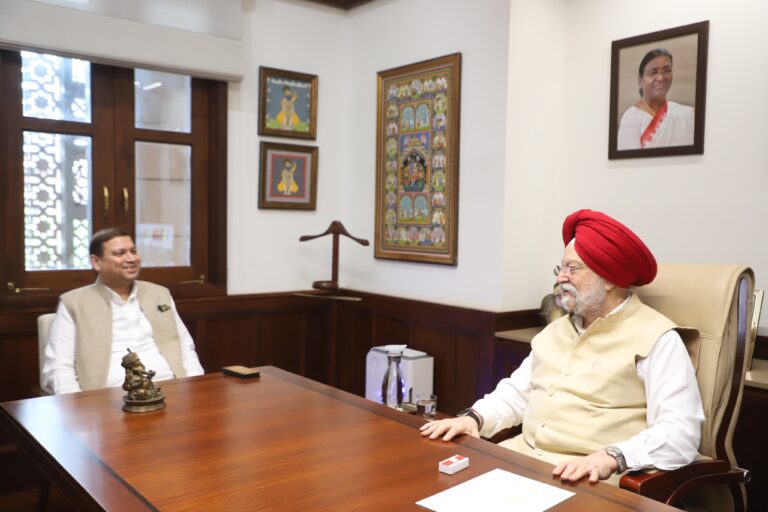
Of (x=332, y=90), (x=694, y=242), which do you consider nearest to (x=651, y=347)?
(x=694, y=242)

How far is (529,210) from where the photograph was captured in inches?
138

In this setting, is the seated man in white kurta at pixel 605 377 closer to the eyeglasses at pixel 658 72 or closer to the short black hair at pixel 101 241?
the eyeglasses at pixel 658 72

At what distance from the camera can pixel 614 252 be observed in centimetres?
202

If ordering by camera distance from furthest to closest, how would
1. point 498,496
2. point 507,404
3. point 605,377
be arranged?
point 507,404 → point 605,377 → point 498,496

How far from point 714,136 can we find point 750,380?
1.10 m

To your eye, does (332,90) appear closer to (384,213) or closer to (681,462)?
(384,213)

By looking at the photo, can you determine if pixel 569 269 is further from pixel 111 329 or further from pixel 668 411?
pixel 111 329

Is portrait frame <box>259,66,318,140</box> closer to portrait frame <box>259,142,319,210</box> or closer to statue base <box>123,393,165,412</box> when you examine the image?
portrait frame <box>259,142,319,210</box>

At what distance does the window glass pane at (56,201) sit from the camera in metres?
3.47

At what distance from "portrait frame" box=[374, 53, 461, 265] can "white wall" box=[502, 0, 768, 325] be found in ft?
1.34

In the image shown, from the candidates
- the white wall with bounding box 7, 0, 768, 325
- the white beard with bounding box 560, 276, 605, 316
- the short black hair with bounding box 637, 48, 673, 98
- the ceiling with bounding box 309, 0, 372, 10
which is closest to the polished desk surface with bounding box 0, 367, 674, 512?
the white beard with bounding box 560, 276, 605, 316

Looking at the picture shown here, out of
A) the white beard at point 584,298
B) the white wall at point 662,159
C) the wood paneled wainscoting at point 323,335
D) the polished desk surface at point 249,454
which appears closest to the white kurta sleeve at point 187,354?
the wood paneled wainscoting at point 323,335

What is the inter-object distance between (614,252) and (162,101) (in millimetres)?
2837

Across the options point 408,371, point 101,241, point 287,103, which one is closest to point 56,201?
point 101,241
